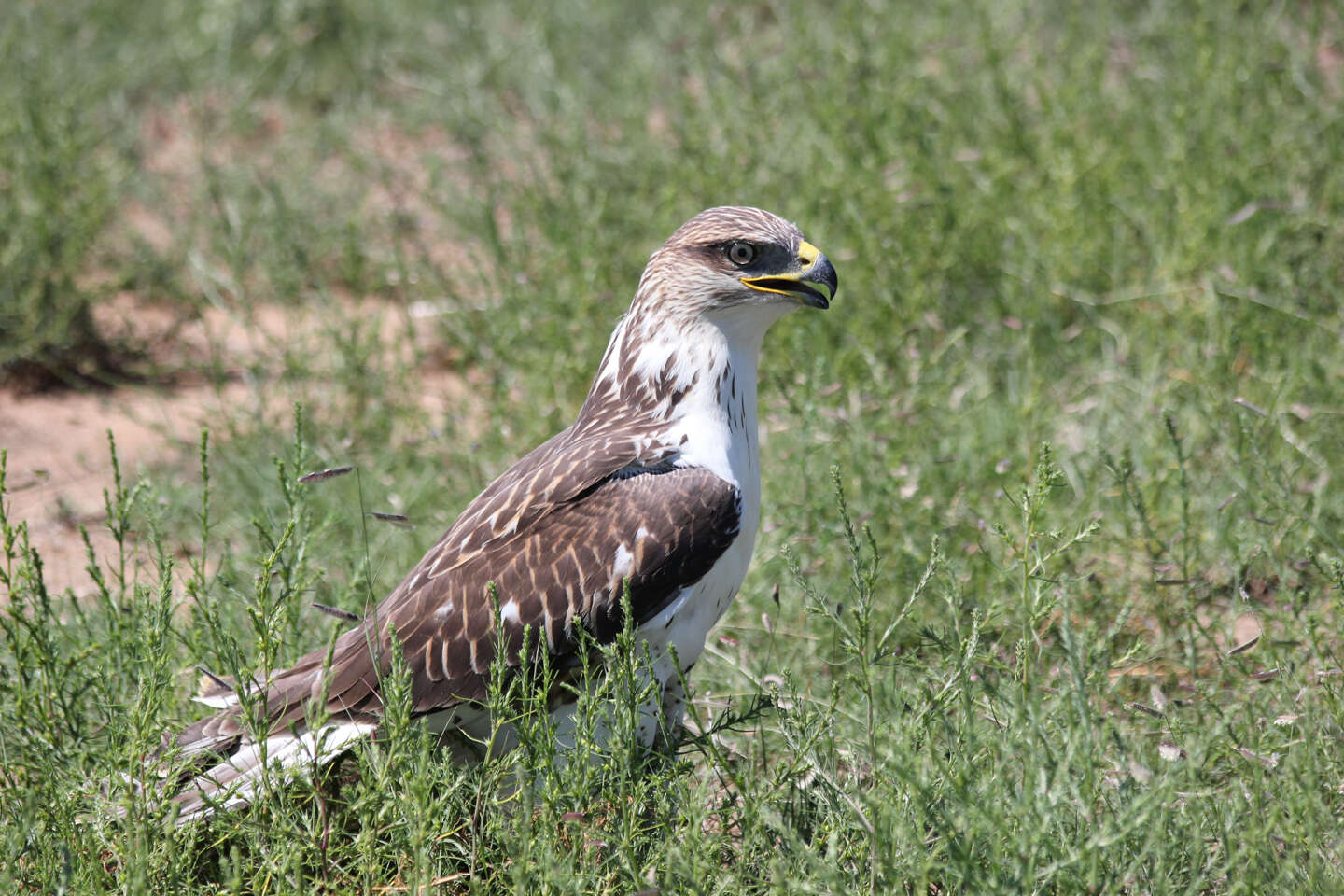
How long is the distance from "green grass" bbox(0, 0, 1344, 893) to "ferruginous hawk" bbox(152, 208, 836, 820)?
169 mm

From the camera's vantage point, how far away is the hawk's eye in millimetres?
3484

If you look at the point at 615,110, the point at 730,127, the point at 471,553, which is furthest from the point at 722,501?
the point at 615,110

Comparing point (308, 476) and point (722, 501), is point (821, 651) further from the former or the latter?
point (308, 476)

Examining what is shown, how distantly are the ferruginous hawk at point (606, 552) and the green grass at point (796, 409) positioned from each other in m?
0.17

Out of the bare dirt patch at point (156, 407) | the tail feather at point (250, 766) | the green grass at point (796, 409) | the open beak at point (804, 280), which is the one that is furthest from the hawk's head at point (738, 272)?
the bare dirt patch at point (156, 407)

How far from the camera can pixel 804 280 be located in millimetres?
3514

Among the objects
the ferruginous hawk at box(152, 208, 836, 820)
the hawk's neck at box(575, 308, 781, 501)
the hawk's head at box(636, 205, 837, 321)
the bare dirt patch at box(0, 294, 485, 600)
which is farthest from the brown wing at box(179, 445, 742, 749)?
the bare dirt patch at box(0, 294, 485, 600)

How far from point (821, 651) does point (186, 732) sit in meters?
1.83

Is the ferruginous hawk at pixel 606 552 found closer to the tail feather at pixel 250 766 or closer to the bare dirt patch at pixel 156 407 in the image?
the tail feather at pixel 250 766

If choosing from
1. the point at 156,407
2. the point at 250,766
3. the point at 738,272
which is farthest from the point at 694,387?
the point at 156,407

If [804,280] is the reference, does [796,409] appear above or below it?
below

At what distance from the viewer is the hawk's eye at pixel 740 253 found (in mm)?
3484

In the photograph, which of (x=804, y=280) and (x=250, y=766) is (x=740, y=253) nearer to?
(x=804, y=280)

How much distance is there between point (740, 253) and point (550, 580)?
3.29 feet
